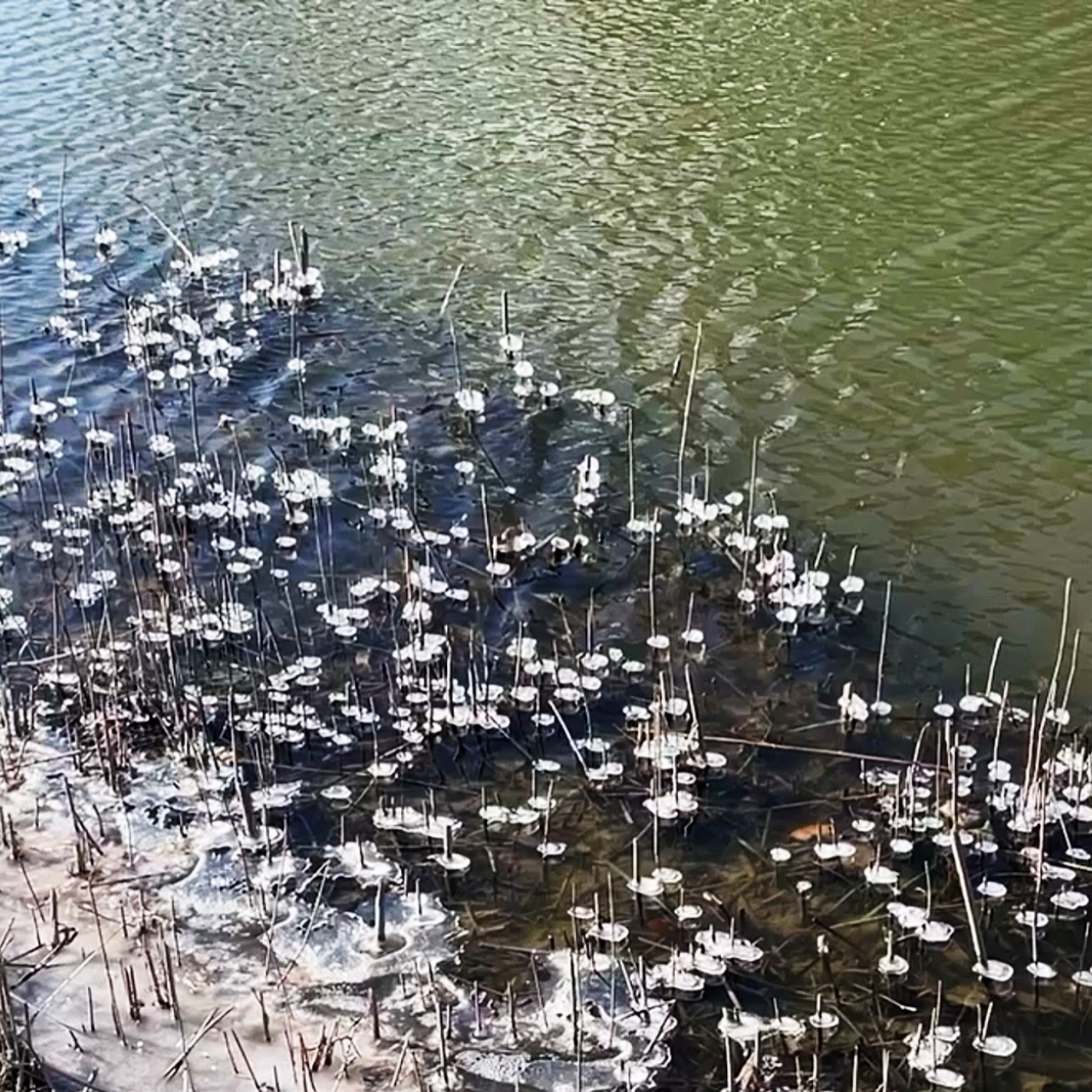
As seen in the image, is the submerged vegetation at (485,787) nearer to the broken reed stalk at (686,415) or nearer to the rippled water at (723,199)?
the broken reed stalk at (686,415)

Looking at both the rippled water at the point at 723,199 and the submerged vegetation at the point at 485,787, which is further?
the rippled water at the point at 723,199

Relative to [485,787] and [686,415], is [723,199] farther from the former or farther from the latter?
[485,787]

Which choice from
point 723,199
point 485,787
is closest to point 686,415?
point 485,787

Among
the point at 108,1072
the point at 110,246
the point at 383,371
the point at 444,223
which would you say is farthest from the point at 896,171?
the point at 108,1072

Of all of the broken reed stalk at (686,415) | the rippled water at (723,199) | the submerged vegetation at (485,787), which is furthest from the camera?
the rippled water at (723,199)

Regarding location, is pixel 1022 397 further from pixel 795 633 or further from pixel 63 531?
pixel 63 531

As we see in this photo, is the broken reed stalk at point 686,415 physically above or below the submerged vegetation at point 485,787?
above

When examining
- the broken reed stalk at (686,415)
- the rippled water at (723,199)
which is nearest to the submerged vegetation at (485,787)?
the broken reed stalk at (686,415)
